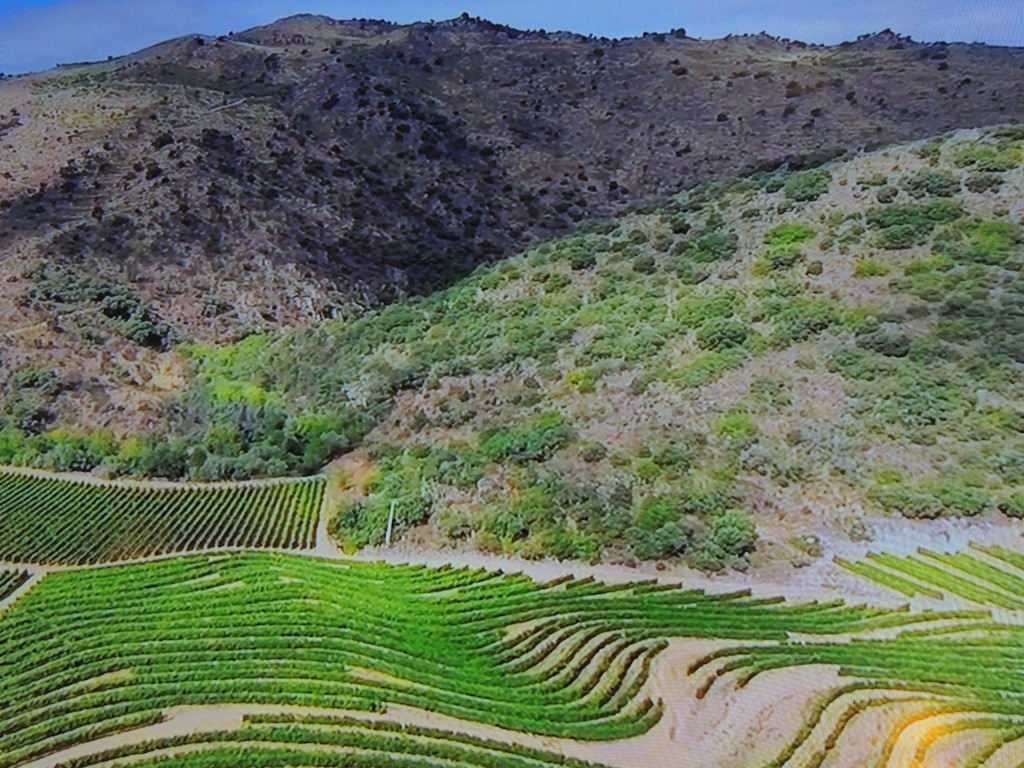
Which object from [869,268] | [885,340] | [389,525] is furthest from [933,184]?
[389,525]

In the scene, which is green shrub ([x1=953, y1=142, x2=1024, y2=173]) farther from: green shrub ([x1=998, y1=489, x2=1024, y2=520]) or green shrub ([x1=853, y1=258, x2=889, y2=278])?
green shrub ([x1=998, y1=489, x2=1024, y2=520])

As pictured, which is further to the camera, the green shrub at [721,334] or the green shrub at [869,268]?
the green shrub at [869,268]

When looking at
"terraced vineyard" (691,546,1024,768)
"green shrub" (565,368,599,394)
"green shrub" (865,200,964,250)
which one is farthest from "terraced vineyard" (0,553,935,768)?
"green shrub" (865,200,964,250)

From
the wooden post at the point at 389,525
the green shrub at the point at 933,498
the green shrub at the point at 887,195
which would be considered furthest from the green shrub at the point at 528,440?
the green shrub at the point at 887,195

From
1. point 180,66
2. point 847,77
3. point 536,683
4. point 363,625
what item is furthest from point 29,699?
point 847,77

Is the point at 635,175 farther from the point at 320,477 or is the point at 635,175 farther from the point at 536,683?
the point at 536,683

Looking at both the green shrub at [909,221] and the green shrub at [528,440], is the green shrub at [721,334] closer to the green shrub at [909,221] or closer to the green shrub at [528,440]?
the green shrub at [528,440]
